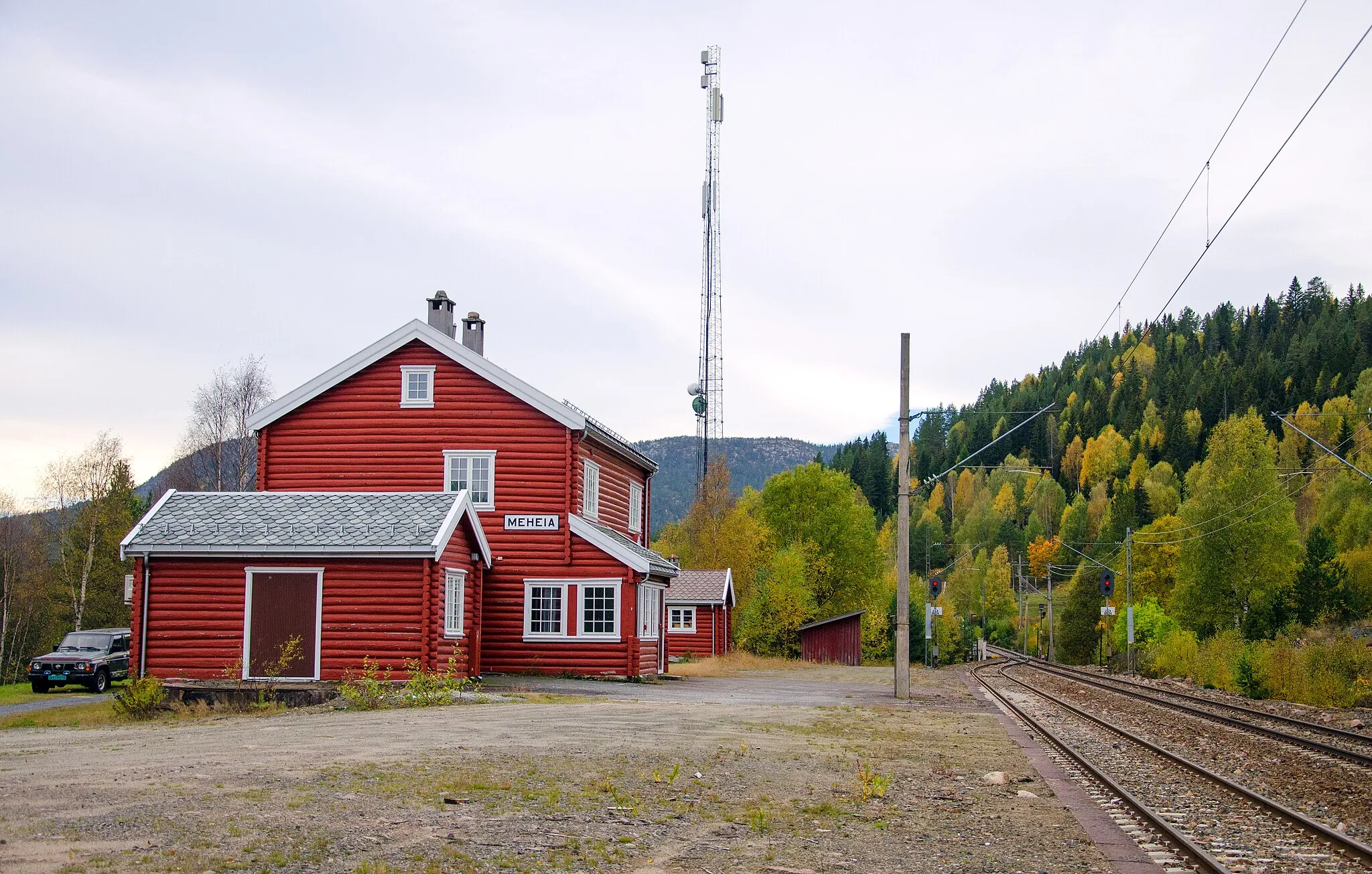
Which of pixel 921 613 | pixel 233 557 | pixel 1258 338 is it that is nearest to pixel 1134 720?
pixel 233 557

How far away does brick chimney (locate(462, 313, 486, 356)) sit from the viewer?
33844 millimetres

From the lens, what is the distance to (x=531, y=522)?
2972 cm

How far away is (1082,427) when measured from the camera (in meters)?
150

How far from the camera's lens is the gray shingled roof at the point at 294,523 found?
2384cm

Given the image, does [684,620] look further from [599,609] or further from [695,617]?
[599,609]

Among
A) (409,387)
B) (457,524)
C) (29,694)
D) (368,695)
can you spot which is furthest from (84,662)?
(368,695)

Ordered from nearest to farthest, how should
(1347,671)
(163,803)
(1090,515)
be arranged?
1. (163,803)
2. (1347,671)
3. (1090,515)

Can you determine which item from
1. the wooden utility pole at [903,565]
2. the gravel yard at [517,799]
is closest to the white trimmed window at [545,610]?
the wooden utility pole at [903,565]

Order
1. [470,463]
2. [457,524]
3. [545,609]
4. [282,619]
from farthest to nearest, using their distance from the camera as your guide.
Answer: [470,463] < [545,609] < [457,524] < [282,619]

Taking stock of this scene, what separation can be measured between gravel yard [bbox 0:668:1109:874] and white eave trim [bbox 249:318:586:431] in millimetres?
12904

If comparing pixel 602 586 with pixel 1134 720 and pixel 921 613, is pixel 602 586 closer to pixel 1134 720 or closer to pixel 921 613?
pixel 1134 720

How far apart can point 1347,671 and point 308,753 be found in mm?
25584

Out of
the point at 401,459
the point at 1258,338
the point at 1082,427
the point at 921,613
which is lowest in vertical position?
the point at 921,613

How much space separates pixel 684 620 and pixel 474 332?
2286cm
